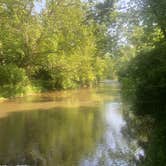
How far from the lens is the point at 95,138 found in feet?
39.8

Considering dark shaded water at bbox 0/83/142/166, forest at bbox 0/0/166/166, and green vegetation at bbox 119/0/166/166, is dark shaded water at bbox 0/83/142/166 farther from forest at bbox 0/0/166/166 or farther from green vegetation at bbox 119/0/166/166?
forest at bbox 0/0/166/166

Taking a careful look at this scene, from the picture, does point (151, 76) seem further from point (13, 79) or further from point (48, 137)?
point (13, 79)

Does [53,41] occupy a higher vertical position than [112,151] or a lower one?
higher

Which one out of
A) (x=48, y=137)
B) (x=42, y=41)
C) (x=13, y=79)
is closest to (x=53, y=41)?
(x=42, y=41)

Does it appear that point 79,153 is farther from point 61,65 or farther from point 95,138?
point 61,65

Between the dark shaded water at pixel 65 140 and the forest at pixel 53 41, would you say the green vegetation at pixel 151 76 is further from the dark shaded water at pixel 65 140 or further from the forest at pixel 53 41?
the forest at pixel 53 41

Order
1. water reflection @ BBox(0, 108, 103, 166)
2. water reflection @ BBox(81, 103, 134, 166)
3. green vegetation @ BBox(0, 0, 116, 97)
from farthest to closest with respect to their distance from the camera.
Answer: green vegetation @ BBox(0, 0, 116, 97) → water reflection @ BBox(0, 108, 103, 166) → water reflection @ BBox(81, 103, 134, 166)

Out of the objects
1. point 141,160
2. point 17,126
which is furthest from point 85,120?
point 141,160

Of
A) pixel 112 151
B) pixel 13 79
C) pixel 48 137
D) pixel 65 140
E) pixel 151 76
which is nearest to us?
pixel 112 151

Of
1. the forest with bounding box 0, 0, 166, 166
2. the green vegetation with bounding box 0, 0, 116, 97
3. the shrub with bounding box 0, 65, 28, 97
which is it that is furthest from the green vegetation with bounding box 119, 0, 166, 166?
the shrub with bounding box 0, 65, 28, 97

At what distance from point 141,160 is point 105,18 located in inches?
1260

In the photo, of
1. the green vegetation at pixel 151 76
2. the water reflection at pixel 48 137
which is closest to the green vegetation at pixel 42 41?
the water reflection at pixel 48 137

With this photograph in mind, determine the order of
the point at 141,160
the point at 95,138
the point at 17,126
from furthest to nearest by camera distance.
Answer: the point at 17,126, the point at 95,138, the point at 141,160

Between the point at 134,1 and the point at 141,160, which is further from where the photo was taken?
the point at 134,1
